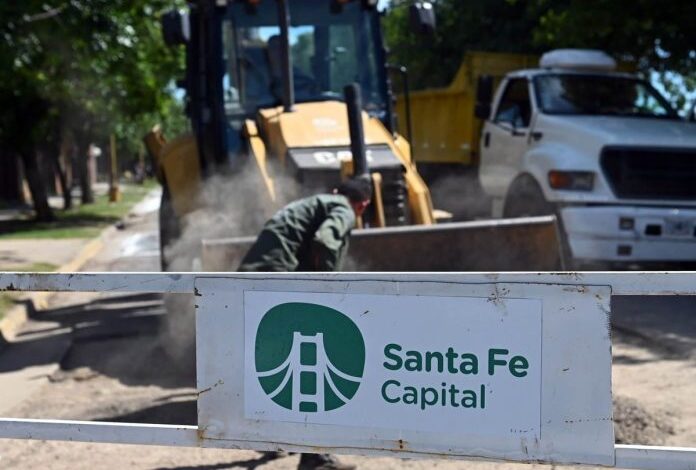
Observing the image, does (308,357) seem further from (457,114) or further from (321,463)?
(457,114)

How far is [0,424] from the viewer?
4.23 metres

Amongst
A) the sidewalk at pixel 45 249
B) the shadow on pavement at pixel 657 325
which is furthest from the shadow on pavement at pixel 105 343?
the shadow on pavement at pixel 657 325

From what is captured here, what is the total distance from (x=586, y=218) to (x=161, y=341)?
4.15 m

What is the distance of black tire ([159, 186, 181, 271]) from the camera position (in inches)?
382

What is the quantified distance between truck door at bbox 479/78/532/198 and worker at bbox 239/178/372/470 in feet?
16.7

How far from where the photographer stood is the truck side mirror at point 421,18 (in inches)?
360

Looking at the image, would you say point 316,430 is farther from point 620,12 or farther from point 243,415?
point 620,12

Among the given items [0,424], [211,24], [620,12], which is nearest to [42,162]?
[620,12]

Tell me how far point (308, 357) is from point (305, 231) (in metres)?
2.52

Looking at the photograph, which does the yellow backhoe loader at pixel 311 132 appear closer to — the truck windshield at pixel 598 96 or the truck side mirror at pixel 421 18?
the truck side mirror at pixel 421 18

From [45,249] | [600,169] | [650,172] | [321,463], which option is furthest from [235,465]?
[45,249]

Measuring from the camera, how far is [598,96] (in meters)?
11.7

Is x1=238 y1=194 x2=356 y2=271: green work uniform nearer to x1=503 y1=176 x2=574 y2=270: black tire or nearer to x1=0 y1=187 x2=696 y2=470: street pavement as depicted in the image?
x1=0 y1=187 x2=696 y2=470: street pavement

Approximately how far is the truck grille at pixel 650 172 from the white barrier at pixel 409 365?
22.4 ft
